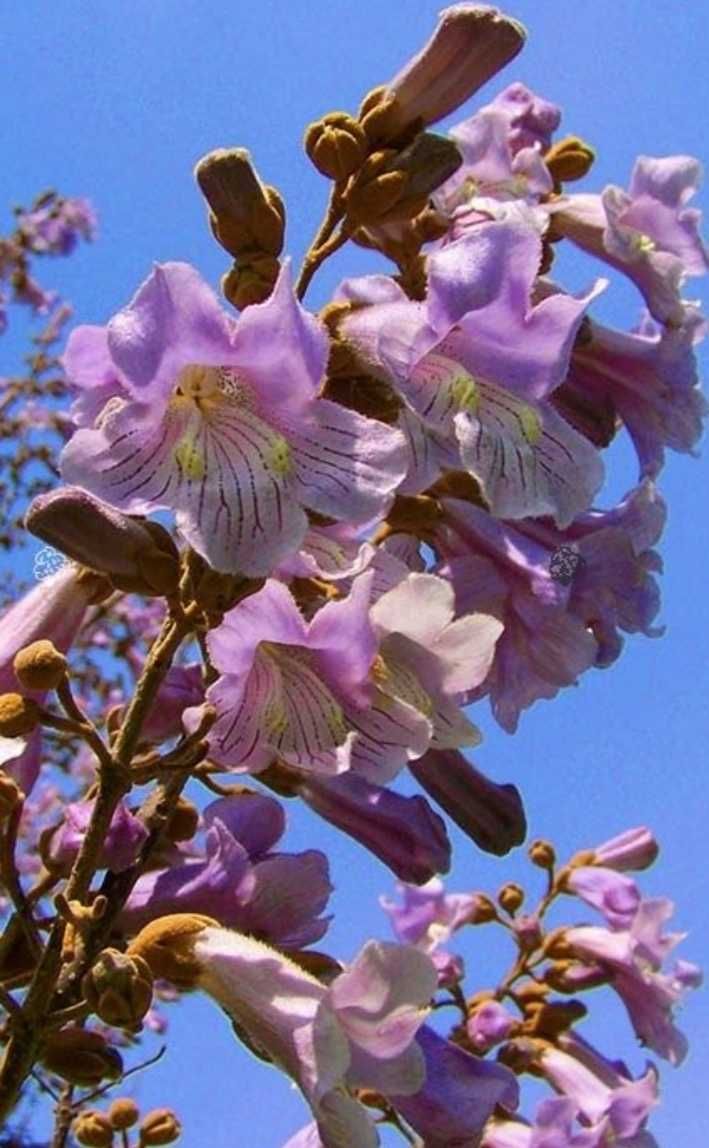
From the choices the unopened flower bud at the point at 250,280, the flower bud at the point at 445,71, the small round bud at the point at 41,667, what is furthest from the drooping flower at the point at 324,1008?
the flower bud at the point at 445,71

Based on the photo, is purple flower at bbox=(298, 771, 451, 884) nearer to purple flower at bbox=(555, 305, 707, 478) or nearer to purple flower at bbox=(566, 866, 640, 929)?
purple flower at bbox=(555, 305, 707, 478)

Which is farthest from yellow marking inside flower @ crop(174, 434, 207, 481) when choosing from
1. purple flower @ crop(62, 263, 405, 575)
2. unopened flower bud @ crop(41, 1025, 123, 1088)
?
unopened flower bud @ crop(41, 1025, 123, 1088)

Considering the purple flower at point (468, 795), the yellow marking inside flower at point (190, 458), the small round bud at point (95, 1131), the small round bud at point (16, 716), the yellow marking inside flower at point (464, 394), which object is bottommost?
the small round bud at point (95, 1131)

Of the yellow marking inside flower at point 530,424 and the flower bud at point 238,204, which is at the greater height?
the flower bud at point 238,204

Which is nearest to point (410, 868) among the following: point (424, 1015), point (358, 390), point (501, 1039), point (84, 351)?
point (424, 1015)

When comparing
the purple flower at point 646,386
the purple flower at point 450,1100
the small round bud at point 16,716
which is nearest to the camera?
the small round bud at point 16,716

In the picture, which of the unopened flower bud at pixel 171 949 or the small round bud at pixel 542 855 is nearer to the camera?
the unopened flower bud at pixel 171 949

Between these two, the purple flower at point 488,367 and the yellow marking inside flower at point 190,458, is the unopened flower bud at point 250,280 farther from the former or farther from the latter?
the yellow marking inside flower at point 190,458
